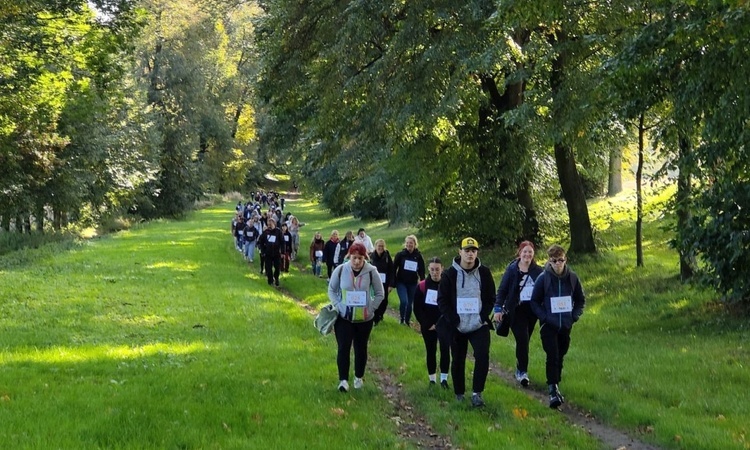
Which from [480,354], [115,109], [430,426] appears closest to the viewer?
[430,426]

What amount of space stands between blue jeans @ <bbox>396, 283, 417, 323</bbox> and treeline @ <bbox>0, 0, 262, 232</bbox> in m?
8.62

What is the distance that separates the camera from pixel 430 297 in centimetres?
917

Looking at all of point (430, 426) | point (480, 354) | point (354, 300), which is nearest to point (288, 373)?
point (354, 300)

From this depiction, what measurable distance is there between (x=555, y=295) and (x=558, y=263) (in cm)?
37

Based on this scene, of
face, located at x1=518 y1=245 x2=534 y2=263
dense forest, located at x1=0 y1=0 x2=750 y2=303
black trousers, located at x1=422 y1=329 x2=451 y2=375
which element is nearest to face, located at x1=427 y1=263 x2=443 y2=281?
black trousers, located at x1=422 y1=329 x2=451 y2=375

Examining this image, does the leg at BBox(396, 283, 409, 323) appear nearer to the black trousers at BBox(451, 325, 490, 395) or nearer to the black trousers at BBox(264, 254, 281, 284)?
the black trousers at BBox(451, 325, 490, 395)

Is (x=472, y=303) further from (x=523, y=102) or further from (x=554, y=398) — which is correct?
(x=523, y=102)

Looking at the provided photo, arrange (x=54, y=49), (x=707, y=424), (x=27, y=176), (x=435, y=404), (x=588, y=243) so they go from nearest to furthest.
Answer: (x=707, y=424) → (x=435, y=404) → (x=54, y=49) → (x=588, y=243) → (x=27, y=176)

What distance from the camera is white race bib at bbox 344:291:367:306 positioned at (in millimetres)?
8227

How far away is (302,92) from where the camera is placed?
20.2 metres

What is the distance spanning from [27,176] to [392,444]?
26380 mm

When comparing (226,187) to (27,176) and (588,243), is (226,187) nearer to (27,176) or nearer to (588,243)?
(27,176)

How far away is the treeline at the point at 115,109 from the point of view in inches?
628

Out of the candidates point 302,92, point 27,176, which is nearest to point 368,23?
point 302,92
